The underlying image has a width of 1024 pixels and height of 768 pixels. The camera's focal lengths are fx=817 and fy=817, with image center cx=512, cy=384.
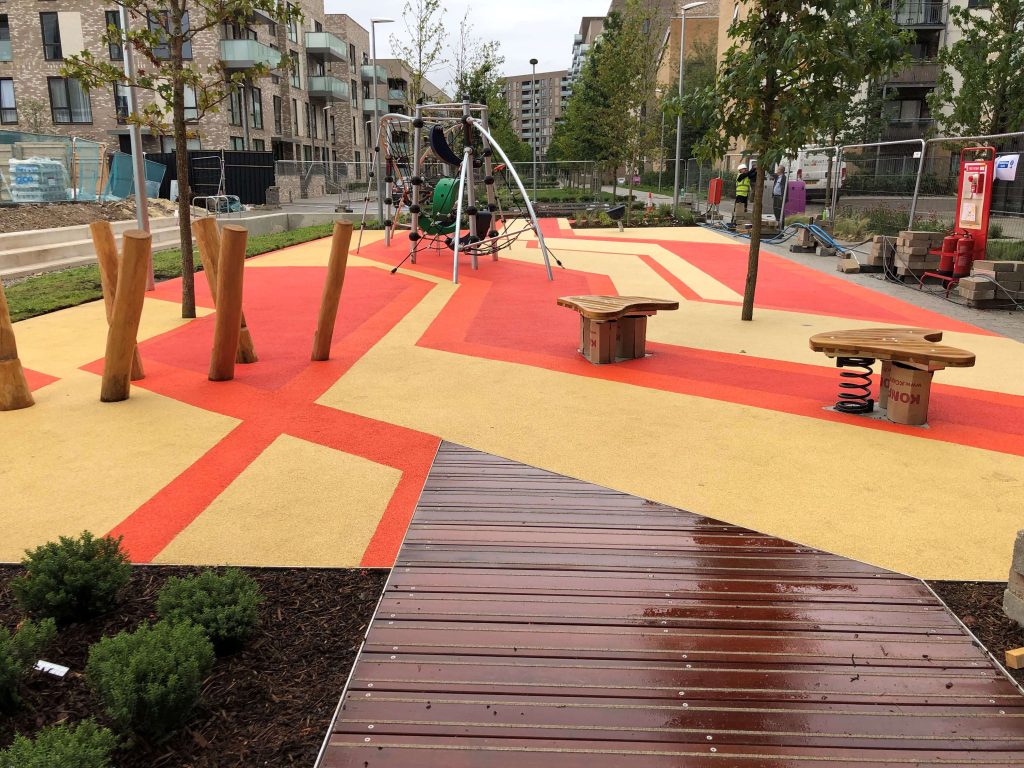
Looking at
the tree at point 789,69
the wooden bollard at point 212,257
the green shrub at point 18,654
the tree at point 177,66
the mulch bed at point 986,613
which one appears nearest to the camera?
the green shrub at point 18,654

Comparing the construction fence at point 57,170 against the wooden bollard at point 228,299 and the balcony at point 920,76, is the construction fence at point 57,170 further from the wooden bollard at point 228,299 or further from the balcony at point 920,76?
the balcony at point 920,76

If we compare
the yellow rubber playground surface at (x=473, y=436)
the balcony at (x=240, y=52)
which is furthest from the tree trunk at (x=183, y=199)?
the balcony at (x=240, y=52)

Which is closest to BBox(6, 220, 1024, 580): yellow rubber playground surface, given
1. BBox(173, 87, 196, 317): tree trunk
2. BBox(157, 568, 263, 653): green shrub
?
BBox(173, 87, 196, 317): tree trunk

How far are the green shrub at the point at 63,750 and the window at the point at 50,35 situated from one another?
49.4 meters

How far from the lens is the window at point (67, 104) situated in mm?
42969

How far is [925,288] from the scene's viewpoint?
13172mm

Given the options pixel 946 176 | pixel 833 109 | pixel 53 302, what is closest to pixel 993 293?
pixel 833 109

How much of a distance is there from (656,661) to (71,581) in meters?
2.30

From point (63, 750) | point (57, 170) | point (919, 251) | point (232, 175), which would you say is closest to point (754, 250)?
point (919, 251)

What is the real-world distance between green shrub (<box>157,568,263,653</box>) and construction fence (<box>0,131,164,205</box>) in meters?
19.6

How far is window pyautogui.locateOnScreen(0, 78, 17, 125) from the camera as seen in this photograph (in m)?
43.2

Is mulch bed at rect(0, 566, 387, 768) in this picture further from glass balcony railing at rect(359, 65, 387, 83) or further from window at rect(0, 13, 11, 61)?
glass balcony railing at rect(359, 65, 387, 83)

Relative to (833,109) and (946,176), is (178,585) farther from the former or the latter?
(946,176)

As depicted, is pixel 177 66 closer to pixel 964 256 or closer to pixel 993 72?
pixel 964 256
